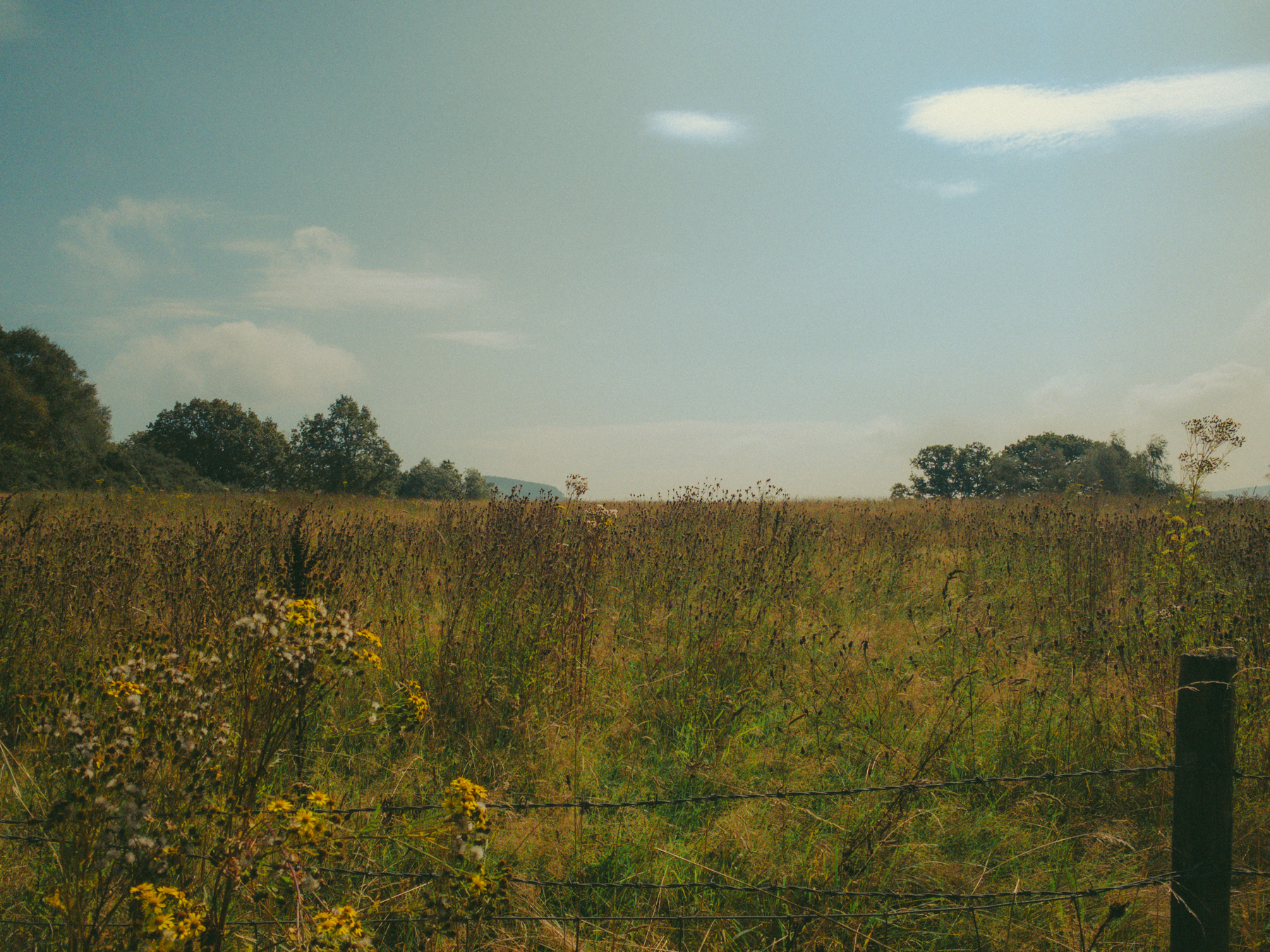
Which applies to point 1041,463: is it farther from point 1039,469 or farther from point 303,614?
point 303,614

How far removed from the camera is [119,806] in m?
1.61

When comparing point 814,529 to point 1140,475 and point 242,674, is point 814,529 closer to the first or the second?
point 242,674

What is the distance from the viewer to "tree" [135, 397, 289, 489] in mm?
45188

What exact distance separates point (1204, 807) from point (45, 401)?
50176 mm

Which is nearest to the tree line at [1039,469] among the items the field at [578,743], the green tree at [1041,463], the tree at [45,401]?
the green tree at [1041,463]

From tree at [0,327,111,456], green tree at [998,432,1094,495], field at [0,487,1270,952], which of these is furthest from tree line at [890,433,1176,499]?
tree at [0,327,111,456]

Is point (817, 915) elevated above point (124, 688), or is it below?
below

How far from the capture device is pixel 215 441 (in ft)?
149

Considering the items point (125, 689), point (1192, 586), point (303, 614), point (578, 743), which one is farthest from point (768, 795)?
point (1192, 586)

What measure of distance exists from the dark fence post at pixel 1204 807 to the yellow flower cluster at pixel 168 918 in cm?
268

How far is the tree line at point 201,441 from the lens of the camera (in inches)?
1296

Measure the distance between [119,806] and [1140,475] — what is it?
1301 inches

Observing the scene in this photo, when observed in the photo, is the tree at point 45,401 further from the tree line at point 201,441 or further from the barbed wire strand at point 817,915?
the barbed wire strand at point 817,915

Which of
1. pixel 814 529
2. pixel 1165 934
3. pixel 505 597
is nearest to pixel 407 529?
pixel 505 597
